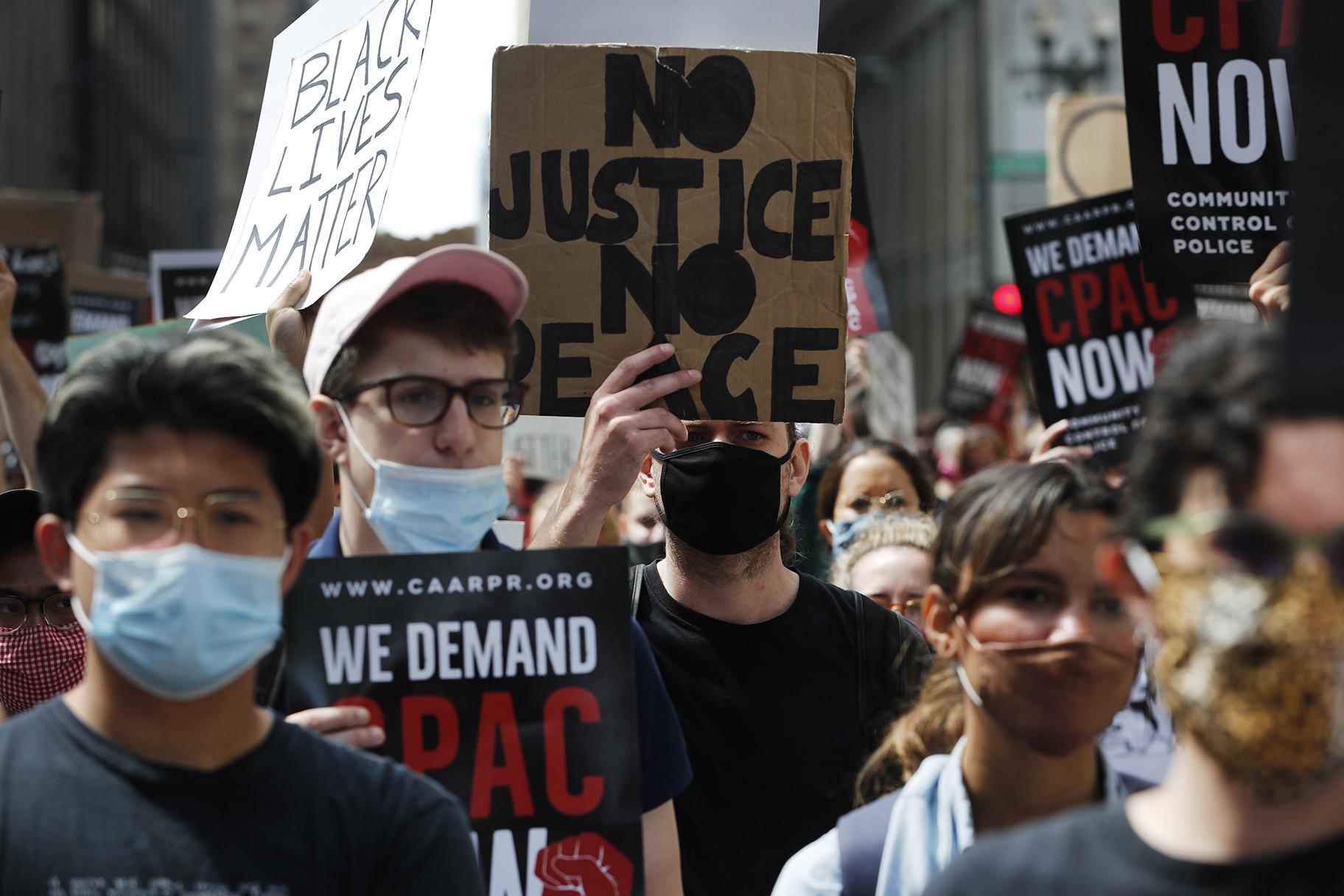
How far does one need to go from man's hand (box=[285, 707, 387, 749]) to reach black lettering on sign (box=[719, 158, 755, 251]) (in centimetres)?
158

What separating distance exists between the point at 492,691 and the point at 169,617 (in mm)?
709

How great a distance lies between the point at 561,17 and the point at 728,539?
4.13 feet

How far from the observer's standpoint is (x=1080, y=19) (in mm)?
37281

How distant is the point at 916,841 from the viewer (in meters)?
2.59

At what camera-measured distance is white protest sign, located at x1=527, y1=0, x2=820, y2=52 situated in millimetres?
4008

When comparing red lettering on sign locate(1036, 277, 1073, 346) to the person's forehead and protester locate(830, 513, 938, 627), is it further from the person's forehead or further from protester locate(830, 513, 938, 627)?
the person's forehead

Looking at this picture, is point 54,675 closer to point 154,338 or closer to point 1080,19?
point 154,338

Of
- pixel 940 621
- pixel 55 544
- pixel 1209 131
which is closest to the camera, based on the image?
pixel 55 544

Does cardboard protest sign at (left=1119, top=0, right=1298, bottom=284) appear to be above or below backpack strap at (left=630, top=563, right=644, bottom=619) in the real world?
above

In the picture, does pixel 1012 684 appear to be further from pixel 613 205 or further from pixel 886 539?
pixel 886 539

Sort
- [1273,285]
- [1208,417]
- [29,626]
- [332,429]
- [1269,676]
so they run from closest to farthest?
[1269,676], [1208,417], [332,429], [29,626], [1273,285]

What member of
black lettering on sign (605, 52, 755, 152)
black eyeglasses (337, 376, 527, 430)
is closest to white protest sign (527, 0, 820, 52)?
black lettering on sign (605, 52, 755, 152)

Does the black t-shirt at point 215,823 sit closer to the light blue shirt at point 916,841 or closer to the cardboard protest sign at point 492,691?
the cardboard protest sign at point 492,691

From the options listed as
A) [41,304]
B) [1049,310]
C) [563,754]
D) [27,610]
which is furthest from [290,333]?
[41,304]
